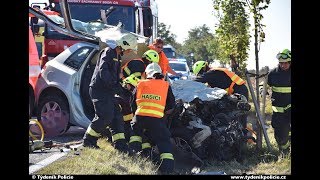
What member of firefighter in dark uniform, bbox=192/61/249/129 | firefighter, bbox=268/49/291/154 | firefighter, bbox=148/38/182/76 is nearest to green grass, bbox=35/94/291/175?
firefighter, bbox=268/49/291/154

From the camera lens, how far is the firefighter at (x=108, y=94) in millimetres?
7316

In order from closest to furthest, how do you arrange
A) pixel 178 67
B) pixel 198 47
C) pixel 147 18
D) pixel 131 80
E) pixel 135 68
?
pixel 131 80 < pixel 135 68 < pixel 147 18 < pixel 178 67 < pixel 198 47

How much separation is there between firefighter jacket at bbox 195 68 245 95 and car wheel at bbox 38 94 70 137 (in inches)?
Result: 98.9

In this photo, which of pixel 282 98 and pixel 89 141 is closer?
pixel 89 141

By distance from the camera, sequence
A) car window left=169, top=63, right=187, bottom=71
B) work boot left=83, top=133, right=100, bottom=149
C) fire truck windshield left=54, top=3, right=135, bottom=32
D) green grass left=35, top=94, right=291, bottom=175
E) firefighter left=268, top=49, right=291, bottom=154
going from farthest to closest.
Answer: car window left=169, top=63, right=187, bottom=71
fire truck windshield left=54, top=3, right=135, bottom=32
firefighter left=268, top=49, right=291, bottom=154
work boot left=83, top=133, right=100, bottom=149
green grass left=35, top=94, right=291, bottom=175

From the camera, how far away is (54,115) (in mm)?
8898

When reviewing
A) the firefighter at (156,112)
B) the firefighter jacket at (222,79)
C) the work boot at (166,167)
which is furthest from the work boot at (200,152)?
the firefighter jacket at (222,79)

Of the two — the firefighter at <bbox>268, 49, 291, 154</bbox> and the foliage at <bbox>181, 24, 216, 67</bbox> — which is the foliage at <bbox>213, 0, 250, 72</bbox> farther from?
the foliage at <bbox>181, 24, 216, 67</bbox>

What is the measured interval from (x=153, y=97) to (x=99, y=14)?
19.4 ft

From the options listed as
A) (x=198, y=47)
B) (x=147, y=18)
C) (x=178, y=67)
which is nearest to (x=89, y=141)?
(x=147, y=18)

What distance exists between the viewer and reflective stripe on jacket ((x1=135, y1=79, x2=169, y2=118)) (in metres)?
7.18

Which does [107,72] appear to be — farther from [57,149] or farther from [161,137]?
[57,149]
